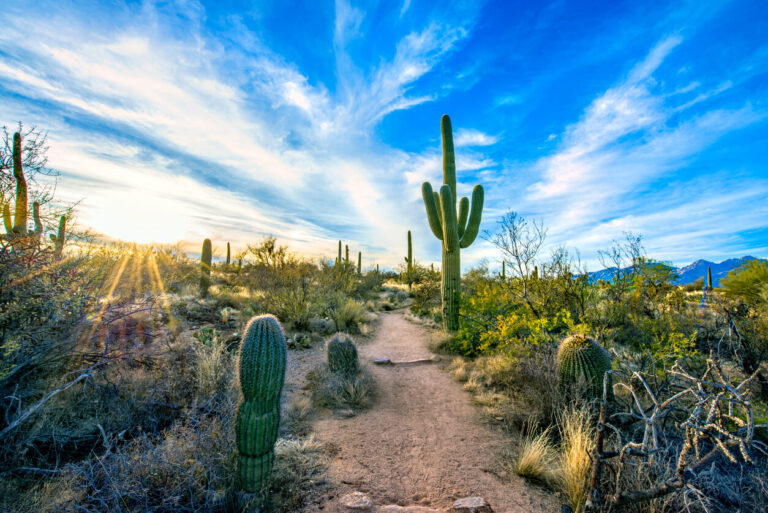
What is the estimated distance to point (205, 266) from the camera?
15.5m

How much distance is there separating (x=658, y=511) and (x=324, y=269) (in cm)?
1225

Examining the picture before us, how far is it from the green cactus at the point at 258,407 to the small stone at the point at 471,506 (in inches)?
64.7

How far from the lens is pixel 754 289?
8.97 m

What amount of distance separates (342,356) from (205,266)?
12.3m

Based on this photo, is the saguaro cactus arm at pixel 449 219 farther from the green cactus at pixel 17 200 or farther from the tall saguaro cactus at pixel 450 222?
the green cactus at pixel 17 200

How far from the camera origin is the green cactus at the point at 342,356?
6.06 meters

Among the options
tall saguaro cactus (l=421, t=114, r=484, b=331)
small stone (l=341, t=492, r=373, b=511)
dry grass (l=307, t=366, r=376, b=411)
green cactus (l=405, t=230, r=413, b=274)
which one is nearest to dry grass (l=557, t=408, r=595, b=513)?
small stone (l=341, t=492, r=373, b=511)

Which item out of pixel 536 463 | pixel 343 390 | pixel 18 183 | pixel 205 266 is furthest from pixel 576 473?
pixel 205 266

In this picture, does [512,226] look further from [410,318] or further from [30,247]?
[30,247]

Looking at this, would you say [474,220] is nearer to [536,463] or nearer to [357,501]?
[536,463]

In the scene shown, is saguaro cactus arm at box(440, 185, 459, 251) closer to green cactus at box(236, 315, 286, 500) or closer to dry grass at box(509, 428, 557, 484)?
dry grass at box(509, 428, 557, 484)

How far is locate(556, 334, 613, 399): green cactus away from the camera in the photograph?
3879mm

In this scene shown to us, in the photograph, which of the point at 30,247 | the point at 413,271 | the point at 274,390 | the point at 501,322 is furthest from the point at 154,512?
the point at 413,271

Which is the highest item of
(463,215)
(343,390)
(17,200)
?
(463,215)
